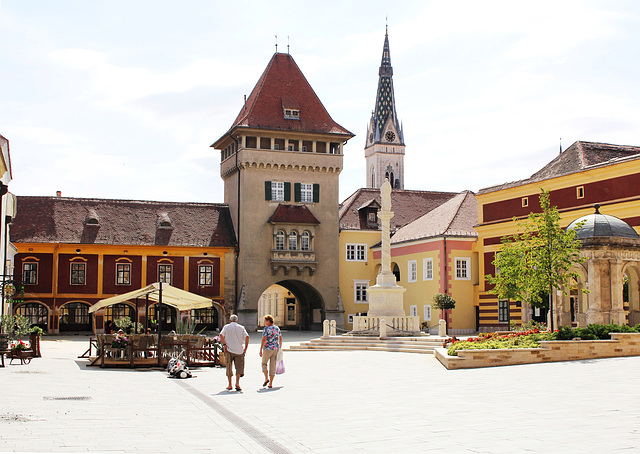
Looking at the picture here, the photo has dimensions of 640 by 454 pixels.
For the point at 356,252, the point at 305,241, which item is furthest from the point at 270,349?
the point at 356,252

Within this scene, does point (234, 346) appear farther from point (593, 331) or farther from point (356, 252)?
point (356, 252)

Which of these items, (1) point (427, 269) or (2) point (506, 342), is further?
(1) point (427, 269)

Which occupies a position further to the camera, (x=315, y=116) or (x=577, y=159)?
(x=315, y=116)

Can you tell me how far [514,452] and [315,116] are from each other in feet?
171

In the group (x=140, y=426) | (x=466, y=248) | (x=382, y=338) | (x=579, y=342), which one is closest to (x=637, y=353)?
(x=579, y=342)

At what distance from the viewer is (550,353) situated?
81.0ft

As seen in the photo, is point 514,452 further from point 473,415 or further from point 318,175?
point 318,175

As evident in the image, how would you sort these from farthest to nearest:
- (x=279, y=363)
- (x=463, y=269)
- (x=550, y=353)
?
(x=463, y=269)
(x=550, y=353)
(x=279, y=363)

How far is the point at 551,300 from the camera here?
3022cm

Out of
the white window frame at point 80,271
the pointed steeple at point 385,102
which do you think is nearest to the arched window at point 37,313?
the white window frame at point 80,271

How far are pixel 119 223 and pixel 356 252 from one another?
1794 cm

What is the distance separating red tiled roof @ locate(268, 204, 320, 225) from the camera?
57.9 m

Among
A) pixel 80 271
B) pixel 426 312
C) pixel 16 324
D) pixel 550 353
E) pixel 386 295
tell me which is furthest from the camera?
pixel 80 271

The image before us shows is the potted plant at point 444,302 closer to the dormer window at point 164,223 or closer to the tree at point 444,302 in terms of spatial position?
the tree at point 444,302
